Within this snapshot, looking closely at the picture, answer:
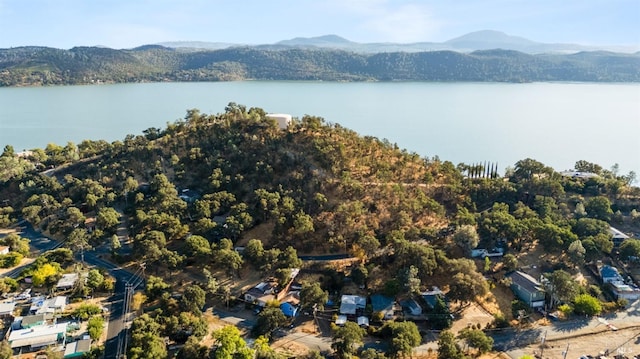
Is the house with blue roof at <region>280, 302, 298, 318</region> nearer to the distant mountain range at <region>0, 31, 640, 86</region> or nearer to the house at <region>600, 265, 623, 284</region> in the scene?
the house at <region>600, 265, 623, 284</region>

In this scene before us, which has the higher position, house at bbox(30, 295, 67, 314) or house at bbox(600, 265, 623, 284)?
house at bbox(600, 265, 623, 284)

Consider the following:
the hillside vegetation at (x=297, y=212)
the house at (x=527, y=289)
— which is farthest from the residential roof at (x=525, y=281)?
the hillside vegetation at (x=297, y=212)

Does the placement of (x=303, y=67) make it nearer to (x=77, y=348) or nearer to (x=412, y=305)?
(x=412, y=305)

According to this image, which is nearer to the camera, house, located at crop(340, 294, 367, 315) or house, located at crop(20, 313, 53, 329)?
house, located at crop(20, 313, 53, 329)

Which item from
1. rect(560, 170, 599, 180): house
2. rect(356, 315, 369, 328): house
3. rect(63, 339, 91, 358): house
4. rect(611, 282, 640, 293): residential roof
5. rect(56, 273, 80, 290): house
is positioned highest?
rect(560, 170, 599, 180): house

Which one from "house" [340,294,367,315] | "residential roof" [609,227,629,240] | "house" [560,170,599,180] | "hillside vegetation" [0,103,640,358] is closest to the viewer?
"house" [340,294,367,315]

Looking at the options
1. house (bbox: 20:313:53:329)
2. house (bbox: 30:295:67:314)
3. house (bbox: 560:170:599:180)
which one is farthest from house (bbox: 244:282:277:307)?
house (bbox: 560:170:599:180)

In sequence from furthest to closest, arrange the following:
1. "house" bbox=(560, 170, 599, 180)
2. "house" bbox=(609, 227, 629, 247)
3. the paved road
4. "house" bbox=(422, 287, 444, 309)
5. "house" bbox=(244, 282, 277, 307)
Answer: "house" bbox=(560, 170, 599, 180) → "house" bbox=(609, 227, 629, 247) → "house" bbox=(244, 282, 277, 307) → "house" bbox=(422, 287, 444, 309) → the paved road
